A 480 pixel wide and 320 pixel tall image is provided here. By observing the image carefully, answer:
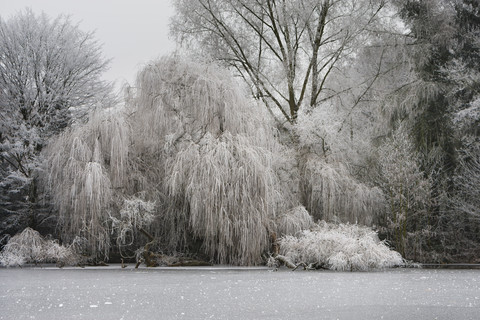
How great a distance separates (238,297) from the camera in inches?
322

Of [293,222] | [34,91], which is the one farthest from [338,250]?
[34,91]

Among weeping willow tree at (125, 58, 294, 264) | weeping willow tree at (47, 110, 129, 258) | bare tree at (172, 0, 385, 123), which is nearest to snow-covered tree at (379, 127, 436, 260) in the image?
weeping willow tree at (125, 58, 294, 264)

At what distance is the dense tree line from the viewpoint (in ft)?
48.2

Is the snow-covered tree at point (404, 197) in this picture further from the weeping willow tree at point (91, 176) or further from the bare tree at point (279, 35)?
the weeping willow tree at point (91, 176)

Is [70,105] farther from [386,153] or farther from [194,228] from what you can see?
[386,153]

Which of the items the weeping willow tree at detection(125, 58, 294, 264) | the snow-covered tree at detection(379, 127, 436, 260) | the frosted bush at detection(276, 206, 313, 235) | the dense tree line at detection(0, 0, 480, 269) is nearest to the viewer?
the weeping willow tree at detection(125, 58, 294, 264)

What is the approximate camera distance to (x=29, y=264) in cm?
1661

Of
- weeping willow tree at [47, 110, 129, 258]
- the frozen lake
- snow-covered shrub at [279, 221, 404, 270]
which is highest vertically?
weeping willow tree at [47, 110, 129, 258]

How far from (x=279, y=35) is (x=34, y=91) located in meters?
9.73

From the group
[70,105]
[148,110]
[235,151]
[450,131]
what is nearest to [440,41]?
[450,131]

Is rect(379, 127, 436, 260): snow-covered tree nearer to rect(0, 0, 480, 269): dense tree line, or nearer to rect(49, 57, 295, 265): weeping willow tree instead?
rect(0, 0, 480, 269): dense tree line

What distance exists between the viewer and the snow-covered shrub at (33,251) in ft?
49.2

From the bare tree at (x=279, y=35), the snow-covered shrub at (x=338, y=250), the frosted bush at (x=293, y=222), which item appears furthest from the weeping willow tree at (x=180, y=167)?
the bare tree at (x=279, y=35)

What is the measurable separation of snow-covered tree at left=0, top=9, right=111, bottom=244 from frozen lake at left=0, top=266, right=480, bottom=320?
20.8 feet
